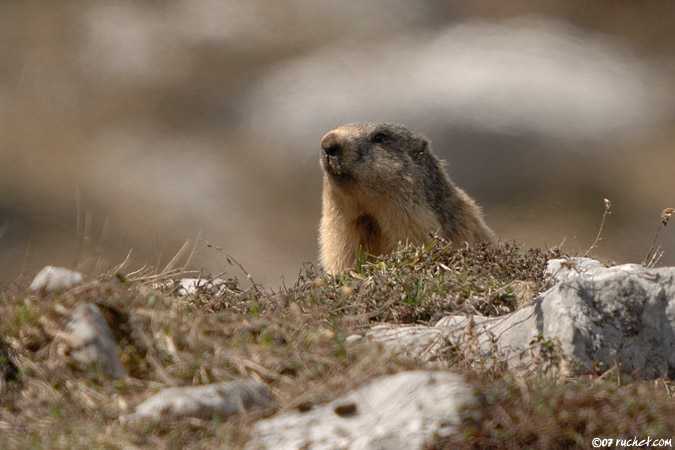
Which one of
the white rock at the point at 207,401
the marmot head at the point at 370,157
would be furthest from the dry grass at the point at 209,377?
the marmot head at the point at 370,157

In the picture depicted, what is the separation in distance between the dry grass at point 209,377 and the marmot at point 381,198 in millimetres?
2795

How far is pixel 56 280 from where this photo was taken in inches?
222

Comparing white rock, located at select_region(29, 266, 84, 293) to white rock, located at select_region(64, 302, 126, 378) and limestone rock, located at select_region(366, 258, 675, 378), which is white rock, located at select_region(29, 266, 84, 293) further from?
limestone rock, located at select_region(366, 258, 675, 378)

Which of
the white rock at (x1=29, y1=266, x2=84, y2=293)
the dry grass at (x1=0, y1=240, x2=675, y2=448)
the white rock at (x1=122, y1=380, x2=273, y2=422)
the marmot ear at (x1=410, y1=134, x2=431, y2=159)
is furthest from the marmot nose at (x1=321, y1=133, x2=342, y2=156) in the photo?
the white rock at (x1=122, y1=380, x2=273, y2=422)

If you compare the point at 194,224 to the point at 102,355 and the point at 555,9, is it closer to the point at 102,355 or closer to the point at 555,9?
the point at 555,9

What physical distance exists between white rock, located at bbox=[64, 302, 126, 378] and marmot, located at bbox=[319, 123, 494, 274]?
410 cm

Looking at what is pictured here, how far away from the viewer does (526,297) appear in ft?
22.4

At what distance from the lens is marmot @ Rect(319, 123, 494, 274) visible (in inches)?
364

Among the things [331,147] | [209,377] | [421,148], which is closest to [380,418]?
[209,377]

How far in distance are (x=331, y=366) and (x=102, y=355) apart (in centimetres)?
127

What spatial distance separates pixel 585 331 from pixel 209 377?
2292mm

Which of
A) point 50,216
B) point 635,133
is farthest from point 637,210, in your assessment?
point 50,216

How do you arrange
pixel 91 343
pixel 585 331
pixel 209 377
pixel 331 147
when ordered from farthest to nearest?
pixel 331 147, pixel 585 331, pixel 91 343, pixel 209 377

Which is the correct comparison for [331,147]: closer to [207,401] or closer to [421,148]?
[421,148]
